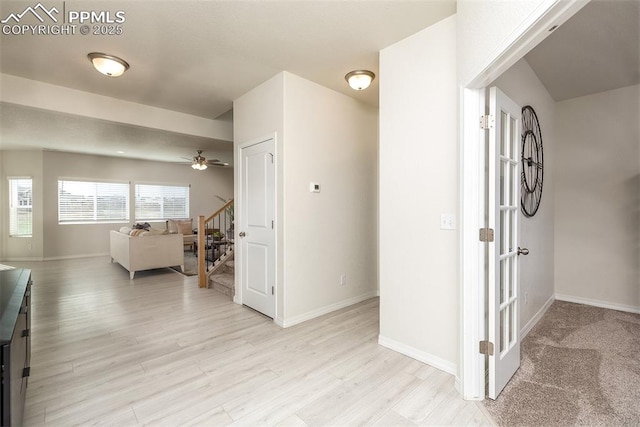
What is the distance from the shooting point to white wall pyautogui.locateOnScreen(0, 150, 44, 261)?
697cm

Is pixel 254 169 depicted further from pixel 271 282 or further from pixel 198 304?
pixel 198 304

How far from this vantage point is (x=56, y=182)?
729 cm

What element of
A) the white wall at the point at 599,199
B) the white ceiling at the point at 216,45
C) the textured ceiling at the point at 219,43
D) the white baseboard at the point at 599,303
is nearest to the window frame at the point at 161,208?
the white ceiling at the point at 216,45

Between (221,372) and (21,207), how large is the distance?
27.1ft

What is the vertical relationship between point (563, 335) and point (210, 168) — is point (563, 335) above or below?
below

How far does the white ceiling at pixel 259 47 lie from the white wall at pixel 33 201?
17.6 ft

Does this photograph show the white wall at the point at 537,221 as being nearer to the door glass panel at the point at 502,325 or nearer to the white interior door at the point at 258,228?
the door glass panel at the point at 502,325

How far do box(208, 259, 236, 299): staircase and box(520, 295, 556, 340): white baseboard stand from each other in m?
3.40

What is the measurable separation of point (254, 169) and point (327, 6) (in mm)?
1967

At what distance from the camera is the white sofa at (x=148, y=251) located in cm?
537

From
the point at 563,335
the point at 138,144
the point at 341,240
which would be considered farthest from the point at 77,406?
the point at 138,144

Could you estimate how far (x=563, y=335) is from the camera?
2.80 metres

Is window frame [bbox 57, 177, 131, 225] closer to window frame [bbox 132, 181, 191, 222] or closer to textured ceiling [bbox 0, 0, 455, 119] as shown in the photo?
window frame [bbox 132, 181, 191, 222]

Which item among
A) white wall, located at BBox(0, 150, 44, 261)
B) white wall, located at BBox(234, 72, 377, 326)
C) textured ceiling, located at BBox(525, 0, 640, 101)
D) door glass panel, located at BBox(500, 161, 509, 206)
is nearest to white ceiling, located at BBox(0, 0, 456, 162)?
white wall, located at BBox(234, 72, 377, 326)
